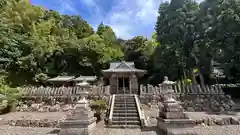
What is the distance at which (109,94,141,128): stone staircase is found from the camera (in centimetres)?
728

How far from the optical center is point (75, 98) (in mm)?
11820

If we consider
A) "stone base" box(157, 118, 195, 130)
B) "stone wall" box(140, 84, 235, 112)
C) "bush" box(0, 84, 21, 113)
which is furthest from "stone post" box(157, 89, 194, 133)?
"bush" box(0, 84, 21, 113)

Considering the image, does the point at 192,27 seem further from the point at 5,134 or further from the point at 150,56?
the point at 5,134

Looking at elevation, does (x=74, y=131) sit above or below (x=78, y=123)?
below

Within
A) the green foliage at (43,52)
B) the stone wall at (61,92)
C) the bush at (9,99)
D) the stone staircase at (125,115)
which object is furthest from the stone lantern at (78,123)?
the green foliage at (43,52)

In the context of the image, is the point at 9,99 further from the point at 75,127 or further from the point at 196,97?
the point at 196,97

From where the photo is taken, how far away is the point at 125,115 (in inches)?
316

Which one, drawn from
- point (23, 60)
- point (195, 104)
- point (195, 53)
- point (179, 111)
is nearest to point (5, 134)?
point (179, 111)

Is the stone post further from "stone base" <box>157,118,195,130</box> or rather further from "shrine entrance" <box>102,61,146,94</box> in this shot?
"shrine entrance" <box>102,61,146,94</box>

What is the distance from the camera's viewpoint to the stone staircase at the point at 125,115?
287 inches

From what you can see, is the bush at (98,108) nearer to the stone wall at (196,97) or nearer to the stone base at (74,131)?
the stone base at (74,131)

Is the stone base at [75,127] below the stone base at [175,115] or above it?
below

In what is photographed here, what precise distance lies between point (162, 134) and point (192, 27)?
1231cm

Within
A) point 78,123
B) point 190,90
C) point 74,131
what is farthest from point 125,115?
point 190,90
